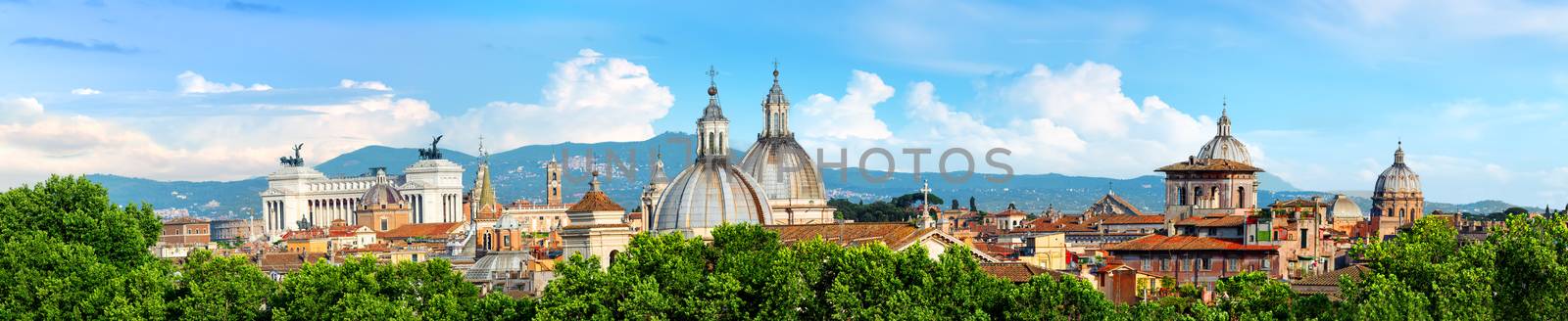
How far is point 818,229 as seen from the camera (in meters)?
82.4

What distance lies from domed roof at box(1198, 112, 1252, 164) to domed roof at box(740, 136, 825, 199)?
20.1 meters

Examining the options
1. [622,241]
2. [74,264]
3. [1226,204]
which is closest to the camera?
[74,264]

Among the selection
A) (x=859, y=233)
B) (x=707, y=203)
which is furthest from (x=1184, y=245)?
(x=707, y=203)

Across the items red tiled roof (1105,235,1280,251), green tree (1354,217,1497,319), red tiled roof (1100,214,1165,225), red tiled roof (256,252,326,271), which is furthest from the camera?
red tiled roof (1100,214,1165,225)

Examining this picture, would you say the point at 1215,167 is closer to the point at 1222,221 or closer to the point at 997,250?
the point at 997,250

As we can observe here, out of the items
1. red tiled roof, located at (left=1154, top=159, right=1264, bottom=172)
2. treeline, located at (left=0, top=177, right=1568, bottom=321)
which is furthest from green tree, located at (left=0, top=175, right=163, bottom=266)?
red tiled roof, located at (left=1154, top=159, right=1264, bottom=172)

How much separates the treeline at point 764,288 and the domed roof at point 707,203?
94.0 ft

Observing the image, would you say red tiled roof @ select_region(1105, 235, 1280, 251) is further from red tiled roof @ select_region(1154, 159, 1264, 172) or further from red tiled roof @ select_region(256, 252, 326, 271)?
red tiled roof @ select_region(256, 252, 326, 271)

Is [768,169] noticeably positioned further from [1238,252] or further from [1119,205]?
[1119,205]

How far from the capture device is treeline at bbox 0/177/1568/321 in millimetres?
42844

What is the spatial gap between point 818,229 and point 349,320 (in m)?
36.0

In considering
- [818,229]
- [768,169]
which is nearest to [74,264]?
[818,229]

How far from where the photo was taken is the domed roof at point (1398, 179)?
5640 inches

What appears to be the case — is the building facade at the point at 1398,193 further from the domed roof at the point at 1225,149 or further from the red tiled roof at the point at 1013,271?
the red tiled roof at the point at 1013,271
